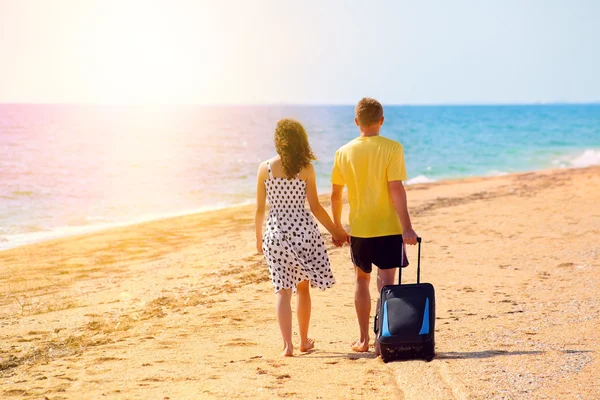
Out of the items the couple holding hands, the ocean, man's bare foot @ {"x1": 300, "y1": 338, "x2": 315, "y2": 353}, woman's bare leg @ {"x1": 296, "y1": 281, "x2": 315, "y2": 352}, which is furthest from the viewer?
the ocean

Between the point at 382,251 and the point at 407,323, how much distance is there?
1.78 ft

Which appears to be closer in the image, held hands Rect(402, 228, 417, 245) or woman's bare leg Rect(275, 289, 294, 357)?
held hands Rect(402, 228, 417, 245)

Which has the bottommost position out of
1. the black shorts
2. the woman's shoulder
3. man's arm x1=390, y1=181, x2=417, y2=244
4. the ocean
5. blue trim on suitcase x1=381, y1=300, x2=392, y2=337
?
the ocean

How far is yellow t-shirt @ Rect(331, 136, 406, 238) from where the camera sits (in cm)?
486

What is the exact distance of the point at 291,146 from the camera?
504 centimetres

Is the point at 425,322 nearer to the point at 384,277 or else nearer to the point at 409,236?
the point at 384,277

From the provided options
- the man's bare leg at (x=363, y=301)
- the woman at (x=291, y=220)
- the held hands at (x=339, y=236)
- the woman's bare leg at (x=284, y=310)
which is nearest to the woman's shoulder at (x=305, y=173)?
the woman at (x=291, y=220)

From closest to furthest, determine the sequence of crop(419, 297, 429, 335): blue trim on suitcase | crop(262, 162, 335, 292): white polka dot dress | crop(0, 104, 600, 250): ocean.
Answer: crop(419, 297, 429, 335): blue trim on suitcase < crop(262, 162, 335, 292): white polka dot dress < crop(0, 104, 600, 250): ocean

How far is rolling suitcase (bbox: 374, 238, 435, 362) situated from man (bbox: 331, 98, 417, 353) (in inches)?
9.2

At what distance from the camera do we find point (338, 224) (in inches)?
204

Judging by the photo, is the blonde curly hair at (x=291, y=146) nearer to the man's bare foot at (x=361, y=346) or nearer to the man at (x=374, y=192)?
the man at (x=374, y=192)

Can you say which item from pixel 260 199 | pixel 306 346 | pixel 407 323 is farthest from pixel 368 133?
pixel 306 346

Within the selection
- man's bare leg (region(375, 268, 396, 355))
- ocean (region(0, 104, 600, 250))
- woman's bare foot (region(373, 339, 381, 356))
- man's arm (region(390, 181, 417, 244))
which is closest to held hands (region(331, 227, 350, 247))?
man's bare leg (region(375, 268, 396, 355))

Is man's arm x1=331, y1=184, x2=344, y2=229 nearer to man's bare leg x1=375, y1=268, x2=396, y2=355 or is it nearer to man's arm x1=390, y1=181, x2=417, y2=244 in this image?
man's arm x1=390, y1=181, x2=417, y2=244
